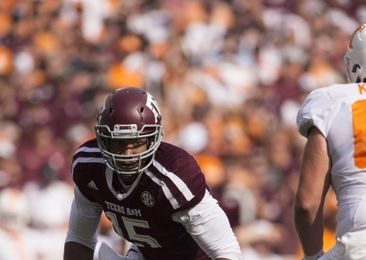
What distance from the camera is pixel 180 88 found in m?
11.3

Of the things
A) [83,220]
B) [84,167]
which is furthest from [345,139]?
[83,220]

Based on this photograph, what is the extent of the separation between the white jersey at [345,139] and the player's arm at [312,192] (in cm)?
4

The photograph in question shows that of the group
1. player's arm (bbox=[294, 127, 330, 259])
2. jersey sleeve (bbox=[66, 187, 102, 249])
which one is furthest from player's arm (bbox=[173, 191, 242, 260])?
jersey sleeve (bbox=[66, 187, 102, 249])

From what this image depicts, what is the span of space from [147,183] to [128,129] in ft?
0.83

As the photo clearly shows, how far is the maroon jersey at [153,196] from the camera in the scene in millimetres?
4250

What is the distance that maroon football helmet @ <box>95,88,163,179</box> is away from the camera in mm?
4227

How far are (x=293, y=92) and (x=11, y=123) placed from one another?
126 inches

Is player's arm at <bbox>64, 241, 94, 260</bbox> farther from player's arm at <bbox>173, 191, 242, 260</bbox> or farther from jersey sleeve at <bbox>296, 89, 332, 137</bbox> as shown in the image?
jersey sleeve at <bbox>296, 89, 332, 137</bbox>

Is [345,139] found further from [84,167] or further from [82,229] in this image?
[82,229]

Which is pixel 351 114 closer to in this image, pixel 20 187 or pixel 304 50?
pixel 20 187

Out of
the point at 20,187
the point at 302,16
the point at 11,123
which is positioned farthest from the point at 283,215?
the point at 302,16

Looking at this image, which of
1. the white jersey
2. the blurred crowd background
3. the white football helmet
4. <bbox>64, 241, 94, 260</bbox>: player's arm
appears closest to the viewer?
the white jersey

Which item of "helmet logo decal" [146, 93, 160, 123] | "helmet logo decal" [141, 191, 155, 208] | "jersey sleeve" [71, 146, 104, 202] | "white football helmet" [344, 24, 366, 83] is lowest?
"helmet logo decal" [141, 191, 155, 208]

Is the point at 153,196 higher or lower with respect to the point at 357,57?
lower
